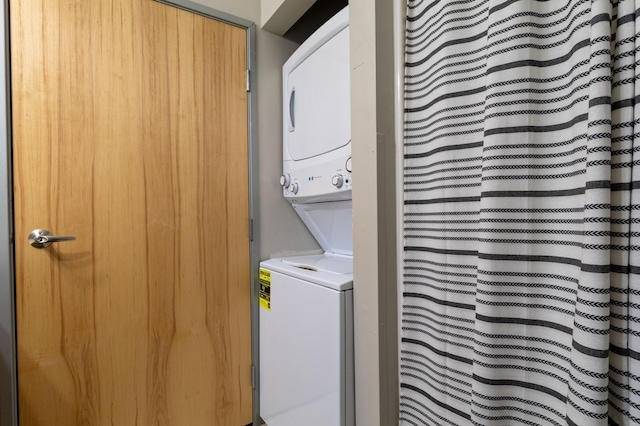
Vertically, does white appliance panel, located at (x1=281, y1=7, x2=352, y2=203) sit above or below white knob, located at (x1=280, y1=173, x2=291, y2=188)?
above

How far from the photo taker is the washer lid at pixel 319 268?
114cm

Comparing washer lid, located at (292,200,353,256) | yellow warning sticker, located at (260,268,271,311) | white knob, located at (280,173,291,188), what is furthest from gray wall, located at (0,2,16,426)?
washer lid, located at (292,200,353,256)

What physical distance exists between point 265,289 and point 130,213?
2.34 ft

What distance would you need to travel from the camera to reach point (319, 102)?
1.42 meters

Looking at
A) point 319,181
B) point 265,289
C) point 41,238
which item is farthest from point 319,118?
point 41,238

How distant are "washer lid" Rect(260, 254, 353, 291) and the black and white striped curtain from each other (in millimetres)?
254

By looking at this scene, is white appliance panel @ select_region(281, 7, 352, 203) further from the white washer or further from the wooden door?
the white washer

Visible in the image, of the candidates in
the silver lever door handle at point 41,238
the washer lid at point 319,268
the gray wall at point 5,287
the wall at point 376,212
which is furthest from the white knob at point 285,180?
the gray wall at point 5,287

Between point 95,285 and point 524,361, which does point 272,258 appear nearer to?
point 95,285

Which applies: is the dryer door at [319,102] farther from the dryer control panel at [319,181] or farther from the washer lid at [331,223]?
the washer lid at [331,223]

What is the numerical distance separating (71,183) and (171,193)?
0.37 metres

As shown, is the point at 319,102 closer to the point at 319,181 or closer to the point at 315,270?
the point at 319,181

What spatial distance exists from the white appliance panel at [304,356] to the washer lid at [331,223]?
1.23 ft

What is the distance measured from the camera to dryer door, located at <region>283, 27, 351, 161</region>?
1280 mm
